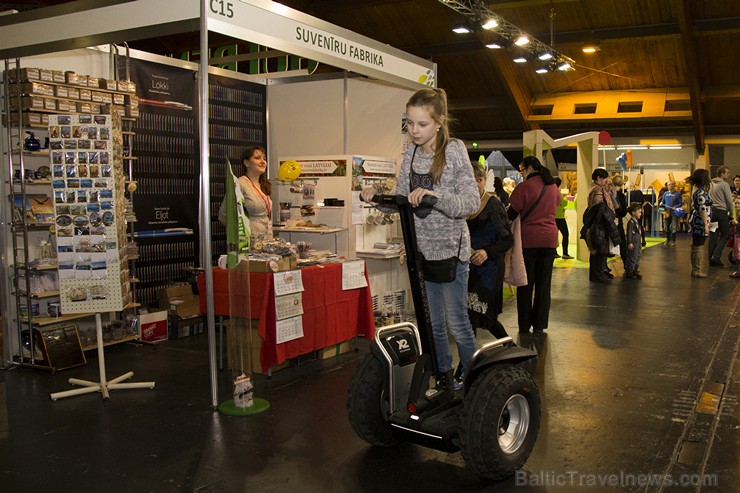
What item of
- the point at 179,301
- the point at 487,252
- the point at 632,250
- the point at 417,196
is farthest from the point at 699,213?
the point at 417,196

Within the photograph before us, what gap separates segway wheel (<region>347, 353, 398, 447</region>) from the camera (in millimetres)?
3154

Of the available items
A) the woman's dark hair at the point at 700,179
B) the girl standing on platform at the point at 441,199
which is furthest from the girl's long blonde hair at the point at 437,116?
the woman's dark hair at the point at 700,179

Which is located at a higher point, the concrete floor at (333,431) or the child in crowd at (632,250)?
the child in crowd at (632,250)

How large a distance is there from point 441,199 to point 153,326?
3.91 m

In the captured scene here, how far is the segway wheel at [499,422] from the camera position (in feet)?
9.21

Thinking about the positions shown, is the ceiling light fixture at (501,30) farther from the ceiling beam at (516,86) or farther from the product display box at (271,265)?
the product display box at (271,265)

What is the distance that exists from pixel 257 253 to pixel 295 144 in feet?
9.17

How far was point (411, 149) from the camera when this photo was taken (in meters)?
3.08

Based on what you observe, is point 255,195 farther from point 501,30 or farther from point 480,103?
point 480,103

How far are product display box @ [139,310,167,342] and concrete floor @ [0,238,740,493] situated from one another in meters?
0.15

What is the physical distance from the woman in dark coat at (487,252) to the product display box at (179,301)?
9.18 feet

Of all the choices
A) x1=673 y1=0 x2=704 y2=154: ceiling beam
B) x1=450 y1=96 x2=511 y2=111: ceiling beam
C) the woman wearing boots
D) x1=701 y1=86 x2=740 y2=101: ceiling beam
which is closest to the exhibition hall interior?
the woman wearing boots

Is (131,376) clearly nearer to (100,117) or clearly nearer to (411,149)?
(100,117)

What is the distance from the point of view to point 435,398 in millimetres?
3088
